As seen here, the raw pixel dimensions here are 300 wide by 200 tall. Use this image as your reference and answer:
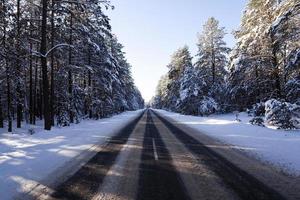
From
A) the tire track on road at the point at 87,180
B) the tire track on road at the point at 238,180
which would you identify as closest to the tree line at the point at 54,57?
the tire track on road at the point at 87,180

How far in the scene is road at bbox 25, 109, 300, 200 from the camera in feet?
23.3

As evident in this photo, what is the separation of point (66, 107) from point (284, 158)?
2083cm

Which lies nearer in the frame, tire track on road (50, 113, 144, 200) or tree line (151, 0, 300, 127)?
tire track on road (50, 113, 144, 200)

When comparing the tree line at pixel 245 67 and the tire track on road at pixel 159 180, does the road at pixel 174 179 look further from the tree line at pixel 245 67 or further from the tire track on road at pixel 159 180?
the tree line at pixel 245 67

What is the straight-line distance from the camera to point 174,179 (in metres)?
8.51

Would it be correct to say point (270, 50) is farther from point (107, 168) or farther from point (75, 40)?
point (107, 168)

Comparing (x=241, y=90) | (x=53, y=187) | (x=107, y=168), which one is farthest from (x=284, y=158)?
(x=241, y=90)

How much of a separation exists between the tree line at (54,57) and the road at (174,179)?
12273 mm

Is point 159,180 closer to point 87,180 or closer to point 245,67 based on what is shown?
point 87,180

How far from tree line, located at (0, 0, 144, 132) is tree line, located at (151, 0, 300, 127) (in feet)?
38.9

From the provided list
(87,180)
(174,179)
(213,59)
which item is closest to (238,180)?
(174,179)

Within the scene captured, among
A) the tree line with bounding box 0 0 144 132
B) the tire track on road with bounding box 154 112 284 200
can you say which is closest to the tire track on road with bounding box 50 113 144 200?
the tire track on road with bounding box 154 112 284 200

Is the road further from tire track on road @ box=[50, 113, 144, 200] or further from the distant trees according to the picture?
the distant trees

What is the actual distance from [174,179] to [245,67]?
27214mm
